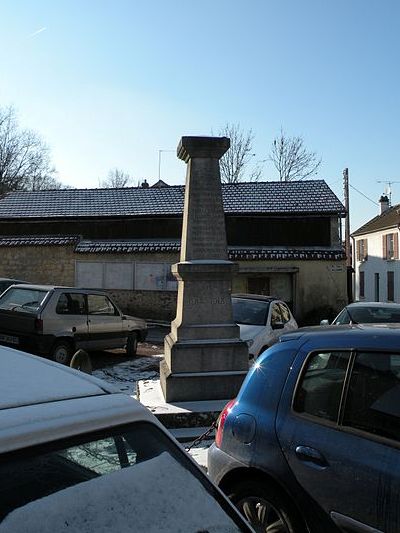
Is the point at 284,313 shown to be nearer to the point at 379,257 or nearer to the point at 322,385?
the point at 322,385

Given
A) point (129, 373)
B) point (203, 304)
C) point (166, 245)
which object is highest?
point (166, 245)

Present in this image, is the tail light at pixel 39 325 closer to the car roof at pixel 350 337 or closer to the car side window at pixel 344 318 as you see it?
the car side window at pixel 344 318

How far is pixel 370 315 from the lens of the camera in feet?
33.4

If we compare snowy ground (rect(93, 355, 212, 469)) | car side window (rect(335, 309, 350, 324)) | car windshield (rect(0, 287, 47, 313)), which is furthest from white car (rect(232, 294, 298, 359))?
car windshield (rect(0, 287, 47, 313))

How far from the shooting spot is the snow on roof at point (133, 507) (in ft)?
4.70

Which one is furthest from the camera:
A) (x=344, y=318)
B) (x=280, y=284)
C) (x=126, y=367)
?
(x=280, y=284)

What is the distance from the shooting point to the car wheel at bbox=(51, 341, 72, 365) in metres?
11.3

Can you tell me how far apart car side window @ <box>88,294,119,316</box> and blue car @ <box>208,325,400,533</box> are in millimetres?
9017

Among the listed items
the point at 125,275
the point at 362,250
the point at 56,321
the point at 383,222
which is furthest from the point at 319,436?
the point at 362,250

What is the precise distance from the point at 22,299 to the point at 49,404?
10.4 meters

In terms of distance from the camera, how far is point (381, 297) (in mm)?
39656

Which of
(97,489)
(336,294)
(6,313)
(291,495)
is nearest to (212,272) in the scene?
(291,495)

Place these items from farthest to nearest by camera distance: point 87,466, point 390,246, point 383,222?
point 383,222 → point 390,246 → point 87,466

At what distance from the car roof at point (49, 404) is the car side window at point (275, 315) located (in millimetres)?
9229
